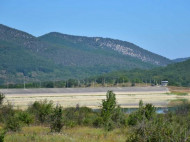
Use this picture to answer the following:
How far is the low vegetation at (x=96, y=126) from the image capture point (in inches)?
460

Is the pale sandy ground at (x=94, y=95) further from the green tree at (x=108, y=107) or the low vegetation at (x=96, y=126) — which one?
the green tree at (x=108, y=107)

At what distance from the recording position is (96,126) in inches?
985

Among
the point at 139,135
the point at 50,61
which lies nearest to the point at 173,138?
the point at 139,135

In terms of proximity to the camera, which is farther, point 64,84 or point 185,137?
point 64,84

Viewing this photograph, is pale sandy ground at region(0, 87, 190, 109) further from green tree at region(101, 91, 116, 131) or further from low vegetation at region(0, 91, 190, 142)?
green tree at region(101, 91, 116, 131)

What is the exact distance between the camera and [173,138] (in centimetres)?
1080

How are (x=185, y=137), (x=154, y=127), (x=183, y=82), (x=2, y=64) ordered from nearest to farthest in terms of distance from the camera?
(x=185, y=137), (x=154, y=127), (x=183, y=82), (x=2, y=64)

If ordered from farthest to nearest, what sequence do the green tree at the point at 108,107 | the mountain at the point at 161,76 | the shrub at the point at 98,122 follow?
the mountain at the point at 161,76 → the green tree at the point at 108,107 → the shrub at the point at 98,122

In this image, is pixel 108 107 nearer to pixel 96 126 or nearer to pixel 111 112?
pixel 111 112

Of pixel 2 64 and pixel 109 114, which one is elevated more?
pixel 2 64

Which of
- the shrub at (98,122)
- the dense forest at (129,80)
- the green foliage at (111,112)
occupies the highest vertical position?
the dense forest at (129,80)

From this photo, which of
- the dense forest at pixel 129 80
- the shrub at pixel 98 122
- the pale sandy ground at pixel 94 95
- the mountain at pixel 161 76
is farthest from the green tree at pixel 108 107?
the mountain at pixel 161 76

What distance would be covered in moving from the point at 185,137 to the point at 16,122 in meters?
10.6

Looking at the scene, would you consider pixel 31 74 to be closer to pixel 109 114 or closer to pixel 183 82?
pixel 183 82
